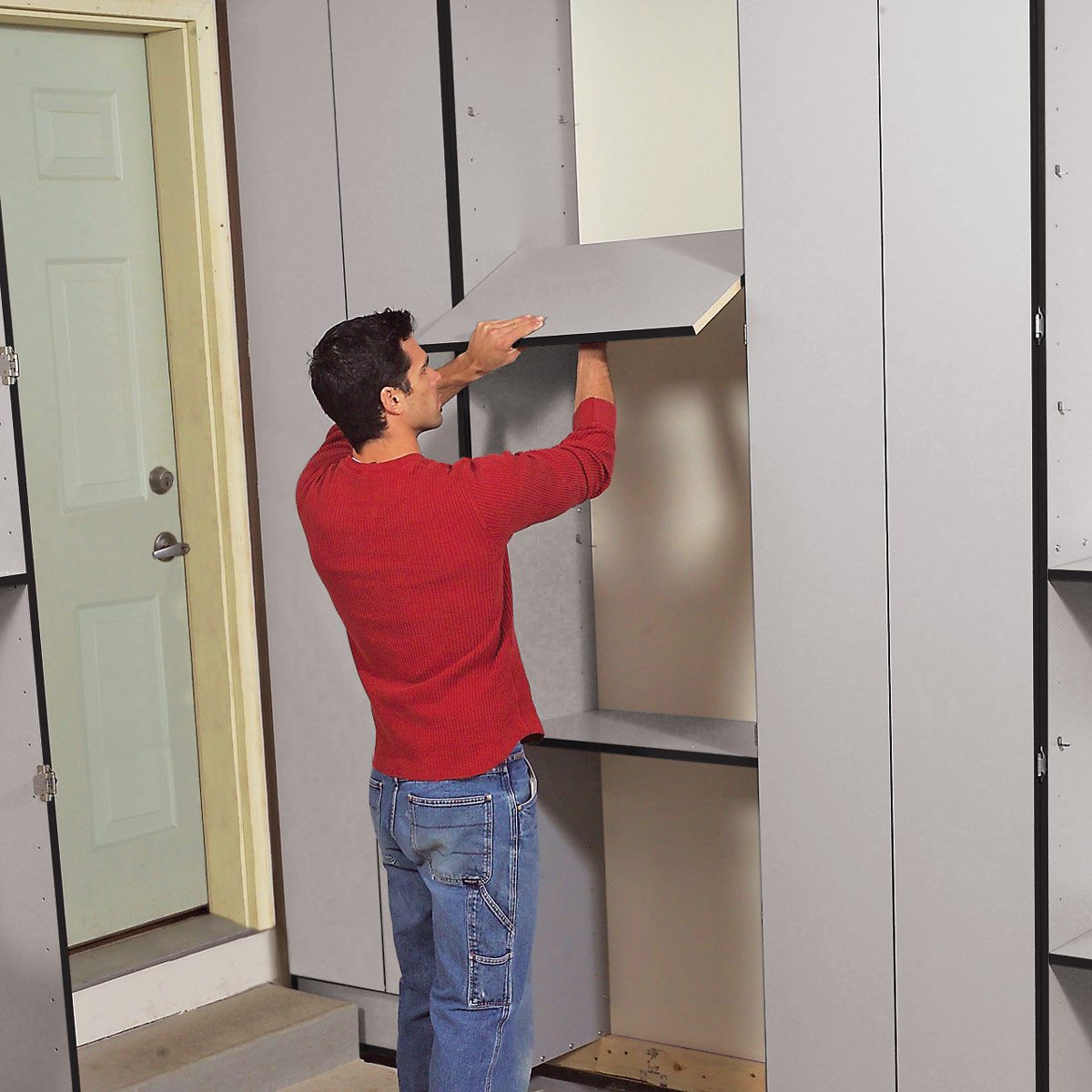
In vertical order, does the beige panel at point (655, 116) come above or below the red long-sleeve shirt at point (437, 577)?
above

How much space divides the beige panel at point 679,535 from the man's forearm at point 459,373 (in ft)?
2.02

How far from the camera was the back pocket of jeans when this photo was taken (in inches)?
93.5

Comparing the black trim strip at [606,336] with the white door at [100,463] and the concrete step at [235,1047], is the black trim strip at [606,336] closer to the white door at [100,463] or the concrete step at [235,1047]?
the white door at [100,463]

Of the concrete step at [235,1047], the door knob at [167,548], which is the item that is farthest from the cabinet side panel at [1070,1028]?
the door knob at [167,548]

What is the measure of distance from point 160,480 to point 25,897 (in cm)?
115

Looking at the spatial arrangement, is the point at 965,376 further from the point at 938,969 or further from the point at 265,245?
the point at 265,245

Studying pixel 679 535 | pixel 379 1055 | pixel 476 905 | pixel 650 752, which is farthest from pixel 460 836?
pixel 379 1055

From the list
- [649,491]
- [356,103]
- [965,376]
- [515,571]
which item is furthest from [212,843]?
[965,376]

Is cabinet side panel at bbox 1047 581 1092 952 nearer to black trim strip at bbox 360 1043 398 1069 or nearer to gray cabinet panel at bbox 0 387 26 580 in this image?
black trim strip at bbox 360 1043 398 1069

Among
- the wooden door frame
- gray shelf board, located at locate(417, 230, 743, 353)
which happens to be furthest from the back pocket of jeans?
the wooden door frame

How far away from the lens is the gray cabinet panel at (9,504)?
8.43 ft

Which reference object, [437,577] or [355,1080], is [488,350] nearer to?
[437,577]

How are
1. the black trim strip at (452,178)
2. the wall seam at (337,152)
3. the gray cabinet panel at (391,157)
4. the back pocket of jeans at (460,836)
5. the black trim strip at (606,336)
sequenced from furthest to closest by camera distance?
the wall seam at (337,152)
the gray cabinet panel at (391,157)
the black trim strip at (452,178)
the black trim strip at (606,336)
the back pocket of jeans at (460,836)

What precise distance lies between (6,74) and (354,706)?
5.18 ft
